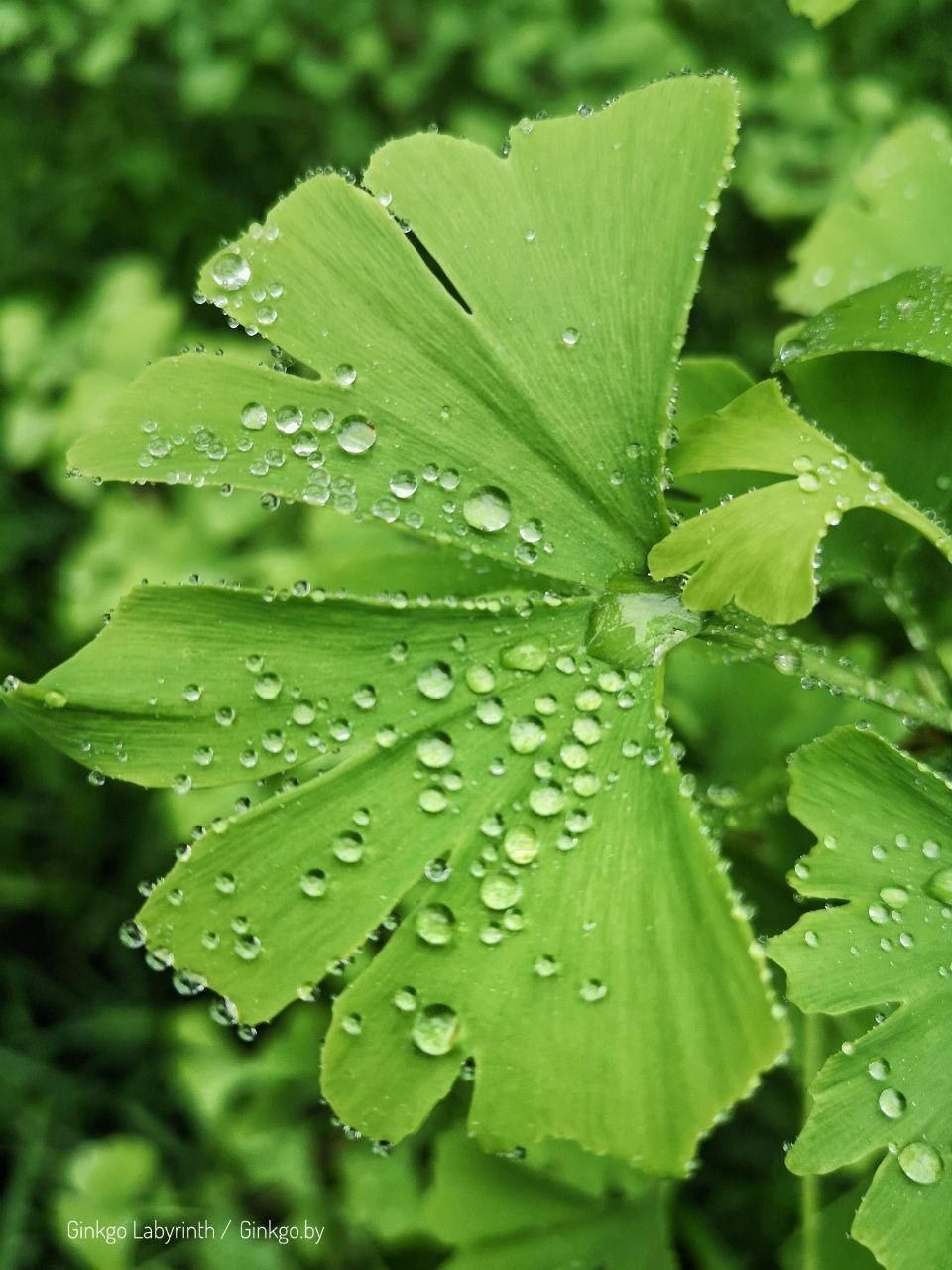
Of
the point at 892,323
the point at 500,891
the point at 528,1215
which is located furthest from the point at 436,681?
the point at 528,1215

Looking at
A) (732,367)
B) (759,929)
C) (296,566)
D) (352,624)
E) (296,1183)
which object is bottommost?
(296,1183)

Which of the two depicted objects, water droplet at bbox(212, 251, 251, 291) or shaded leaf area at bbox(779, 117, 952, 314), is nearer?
water droplet at bbox(212, 251, 251, 291)

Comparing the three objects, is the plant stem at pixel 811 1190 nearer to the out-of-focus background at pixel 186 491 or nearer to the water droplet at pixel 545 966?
the water droplet at pixel 545 966

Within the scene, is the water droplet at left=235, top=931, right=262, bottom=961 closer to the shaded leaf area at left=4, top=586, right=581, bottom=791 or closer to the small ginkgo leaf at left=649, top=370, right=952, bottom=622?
the shaded leaf area at left=4, top=586, right=581, bottom=791

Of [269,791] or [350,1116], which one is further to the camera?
[269,791]

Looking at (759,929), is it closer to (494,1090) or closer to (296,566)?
(494,1090)

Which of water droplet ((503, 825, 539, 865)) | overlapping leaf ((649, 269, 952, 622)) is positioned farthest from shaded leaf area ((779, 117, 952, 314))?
water droplet ((503, 825, 539, 865))

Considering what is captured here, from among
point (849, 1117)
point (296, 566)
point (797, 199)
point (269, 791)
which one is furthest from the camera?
point (797, 199)

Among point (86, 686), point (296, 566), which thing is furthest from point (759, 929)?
point (296, 566)
